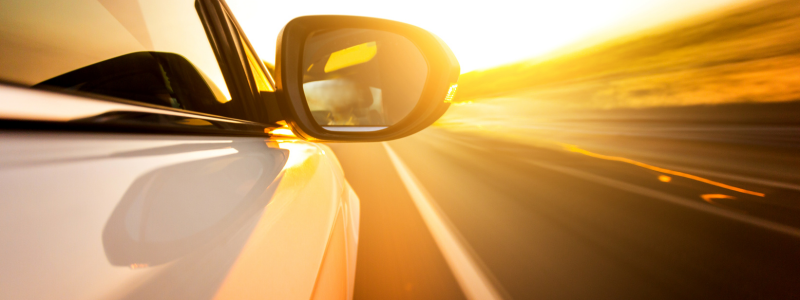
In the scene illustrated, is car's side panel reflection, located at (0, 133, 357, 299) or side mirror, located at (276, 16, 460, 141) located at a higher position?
side mirror, located at (276, 16, 460, 141)

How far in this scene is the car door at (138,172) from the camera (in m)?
0.44

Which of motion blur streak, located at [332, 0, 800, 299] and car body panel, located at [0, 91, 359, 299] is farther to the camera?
motion blur streak, located at [332, 0, 800, 299]

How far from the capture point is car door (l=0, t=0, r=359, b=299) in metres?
0.44

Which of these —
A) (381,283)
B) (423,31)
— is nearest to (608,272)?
(381,283)

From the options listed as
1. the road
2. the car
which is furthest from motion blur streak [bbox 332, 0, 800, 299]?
the car

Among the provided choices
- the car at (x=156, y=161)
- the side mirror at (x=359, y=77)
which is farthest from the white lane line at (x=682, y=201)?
the car at (x=156, y=161)

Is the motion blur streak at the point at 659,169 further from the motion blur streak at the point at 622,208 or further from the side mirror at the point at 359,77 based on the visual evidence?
the side mirror at the point at 359,77

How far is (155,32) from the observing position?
3.63 feet

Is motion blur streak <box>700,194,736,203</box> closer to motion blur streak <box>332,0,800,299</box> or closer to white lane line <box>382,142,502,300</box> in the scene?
motion blur streak <box>332,0,800,299</box>

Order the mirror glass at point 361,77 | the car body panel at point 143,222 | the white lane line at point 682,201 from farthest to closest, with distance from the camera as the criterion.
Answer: the white lane line at point 682,201 → the mirror glass at point 361,77 → the car body panel at point 143,222

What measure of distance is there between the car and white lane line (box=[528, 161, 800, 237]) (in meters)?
5.36

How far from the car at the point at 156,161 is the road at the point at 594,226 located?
61.9 inches

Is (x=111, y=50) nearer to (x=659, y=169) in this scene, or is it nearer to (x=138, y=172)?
(x=138, y=172)

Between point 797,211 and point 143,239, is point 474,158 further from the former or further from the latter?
point 143,239
